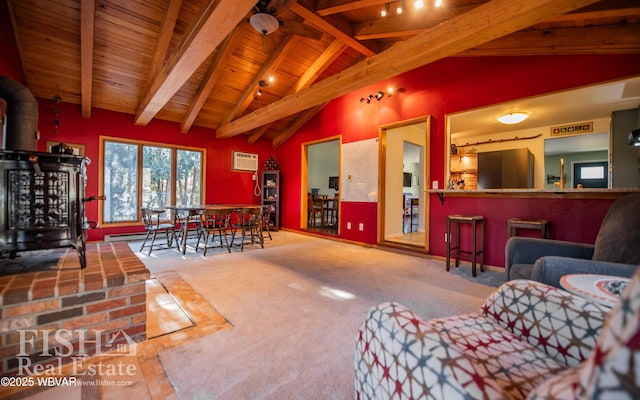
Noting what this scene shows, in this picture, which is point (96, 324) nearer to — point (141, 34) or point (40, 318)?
point (40, 318)

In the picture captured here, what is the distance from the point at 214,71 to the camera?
179 inches

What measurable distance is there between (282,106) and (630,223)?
14.7ft

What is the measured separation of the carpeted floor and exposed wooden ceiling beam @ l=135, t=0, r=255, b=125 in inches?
100

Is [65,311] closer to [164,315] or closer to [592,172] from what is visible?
[164,315]

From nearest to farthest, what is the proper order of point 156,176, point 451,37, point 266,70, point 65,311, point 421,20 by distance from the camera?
1. point 65,311
2. point 451,37
3. point 421,20
4. point 266,70
5. point 156,176

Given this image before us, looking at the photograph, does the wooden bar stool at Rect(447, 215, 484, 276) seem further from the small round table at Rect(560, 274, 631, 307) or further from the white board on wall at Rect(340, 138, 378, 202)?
the small round table at Rect(560, 274, 631, 307)

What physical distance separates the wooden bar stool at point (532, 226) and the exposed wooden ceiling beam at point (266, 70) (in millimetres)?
4315

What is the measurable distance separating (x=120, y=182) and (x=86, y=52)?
2511 millimetres

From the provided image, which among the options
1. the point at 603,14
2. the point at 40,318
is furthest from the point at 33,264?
the point at 603,14

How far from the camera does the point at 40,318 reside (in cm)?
146

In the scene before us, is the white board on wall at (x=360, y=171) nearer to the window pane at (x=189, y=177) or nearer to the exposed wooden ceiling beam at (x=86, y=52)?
the window pane at (x=189, y=177)

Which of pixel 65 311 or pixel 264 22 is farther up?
pixel 264 22

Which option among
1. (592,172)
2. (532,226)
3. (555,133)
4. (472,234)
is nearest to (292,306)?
(472,234)

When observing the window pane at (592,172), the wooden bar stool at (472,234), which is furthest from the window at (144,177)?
the window pane at (592,172)
